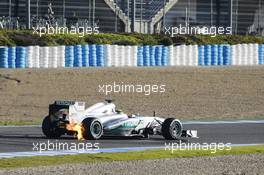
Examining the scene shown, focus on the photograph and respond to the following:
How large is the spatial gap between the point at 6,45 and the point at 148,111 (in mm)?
9101

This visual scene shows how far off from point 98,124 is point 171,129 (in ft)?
5.64

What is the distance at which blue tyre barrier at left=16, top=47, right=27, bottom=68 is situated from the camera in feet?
107

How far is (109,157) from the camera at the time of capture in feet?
55.7

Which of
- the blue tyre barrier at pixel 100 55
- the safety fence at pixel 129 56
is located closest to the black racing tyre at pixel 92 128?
the safety fence at pixel 129 56

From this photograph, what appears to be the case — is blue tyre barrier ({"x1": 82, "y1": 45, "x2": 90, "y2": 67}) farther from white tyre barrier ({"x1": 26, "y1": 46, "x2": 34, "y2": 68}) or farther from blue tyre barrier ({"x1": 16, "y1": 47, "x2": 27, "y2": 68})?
blue tyre barrier ({"x1": 16, "y1": 47, "x2": 27, "y2": 68})

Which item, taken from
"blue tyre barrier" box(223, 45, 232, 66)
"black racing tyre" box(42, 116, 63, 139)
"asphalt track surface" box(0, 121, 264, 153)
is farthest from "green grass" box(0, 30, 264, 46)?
"black racing tyre" box(42, 116, 63, 139)

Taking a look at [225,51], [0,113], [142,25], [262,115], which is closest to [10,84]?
[0,113]

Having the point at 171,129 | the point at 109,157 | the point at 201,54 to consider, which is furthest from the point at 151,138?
the point at 201,54

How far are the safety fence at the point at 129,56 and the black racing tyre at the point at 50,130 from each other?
12678 millimetres

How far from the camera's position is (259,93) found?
34.2 metres

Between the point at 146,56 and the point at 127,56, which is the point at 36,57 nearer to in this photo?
the point at 127,56

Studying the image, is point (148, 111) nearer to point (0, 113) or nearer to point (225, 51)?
point (0, 113)

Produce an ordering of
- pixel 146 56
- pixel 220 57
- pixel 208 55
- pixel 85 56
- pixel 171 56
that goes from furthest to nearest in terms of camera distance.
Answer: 1. pixel 220 57
2. pixel 208 55
3. pixel 171 56
4. pixel 146 56
5. pixel 85 56

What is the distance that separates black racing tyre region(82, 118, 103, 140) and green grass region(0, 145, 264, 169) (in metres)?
1.88
